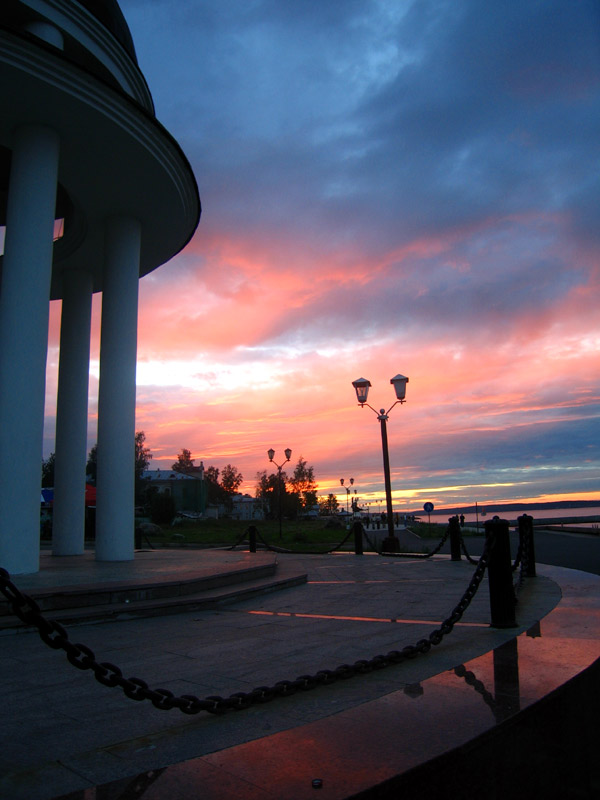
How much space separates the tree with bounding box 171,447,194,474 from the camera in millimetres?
110569

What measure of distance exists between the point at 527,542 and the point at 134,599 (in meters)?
5.90

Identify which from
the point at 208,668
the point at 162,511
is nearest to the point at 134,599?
the point at 208,668

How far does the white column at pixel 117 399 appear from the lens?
490 inches

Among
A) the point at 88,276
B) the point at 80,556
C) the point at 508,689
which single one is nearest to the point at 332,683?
the point at 508,689

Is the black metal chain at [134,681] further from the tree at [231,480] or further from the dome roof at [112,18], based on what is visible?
the tree at [231,480]

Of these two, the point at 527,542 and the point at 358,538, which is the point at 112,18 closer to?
the point at 527,542

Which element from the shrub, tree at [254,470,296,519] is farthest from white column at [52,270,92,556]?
tree at [254,470,296,519]

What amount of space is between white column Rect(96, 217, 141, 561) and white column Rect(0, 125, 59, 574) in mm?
2760

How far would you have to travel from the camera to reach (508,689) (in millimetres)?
3215

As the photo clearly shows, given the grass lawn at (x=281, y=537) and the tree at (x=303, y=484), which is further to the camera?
the tree at (x=303, y=484)

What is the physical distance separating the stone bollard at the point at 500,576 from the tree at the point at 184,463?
10778 cm

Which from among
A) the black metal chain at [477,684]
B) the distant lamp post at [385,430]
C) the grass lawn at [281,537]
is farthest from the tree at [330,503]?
the black metal chain at [477,684]

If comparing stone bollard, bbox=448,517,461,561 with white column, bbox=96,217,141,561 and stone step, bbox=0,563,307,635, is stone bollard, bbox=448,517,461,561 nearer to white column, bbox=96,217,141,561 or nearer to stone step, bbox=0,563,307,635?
stone step, bbox=0,563,307,635

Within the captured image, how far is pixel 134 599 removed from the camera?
7.34m
